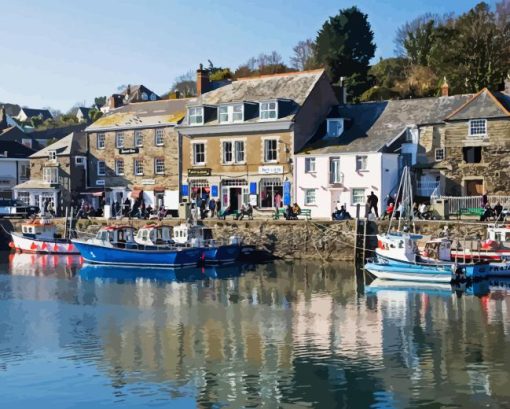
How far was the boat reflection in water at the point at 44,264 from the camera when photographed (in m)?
41.8

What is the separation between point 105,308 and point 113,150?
31.1 m

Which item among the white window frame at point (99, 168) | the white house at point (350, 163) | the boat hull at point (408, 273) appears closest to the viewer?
the boat hull at point (408, 273)

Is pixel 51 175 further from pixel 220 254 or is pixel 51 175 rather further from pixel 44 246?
pixel 220 254

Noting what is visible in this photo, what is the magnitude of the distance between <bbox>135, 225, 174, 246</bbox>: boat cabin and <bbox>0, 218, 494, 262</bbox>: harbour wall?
3.04 meters

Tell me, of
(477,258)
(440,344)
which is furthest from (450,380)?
(477,258)

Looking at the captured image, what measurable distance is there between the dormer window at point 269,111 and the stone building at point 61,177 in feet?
57.9

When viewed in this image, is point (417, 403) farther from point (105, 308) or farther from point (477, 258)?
point (477, 258)

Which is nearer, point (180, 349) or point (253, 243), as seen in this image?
point (180, 349)

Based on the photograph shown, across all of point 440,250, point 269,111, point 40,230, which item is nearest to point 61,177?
point 40,230

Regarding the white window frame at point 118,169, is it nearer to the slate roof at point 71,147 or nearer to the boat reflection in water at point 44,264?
the slate roof at point 71,147

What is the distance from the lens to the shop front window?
50.5m

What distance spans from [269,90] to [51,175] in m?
20.1

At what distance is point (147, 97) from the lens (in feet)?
372

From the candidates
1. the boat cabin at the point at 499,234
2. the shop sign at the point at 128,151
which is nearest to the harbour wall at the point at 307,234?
the boat cabin at the point at 499,234
